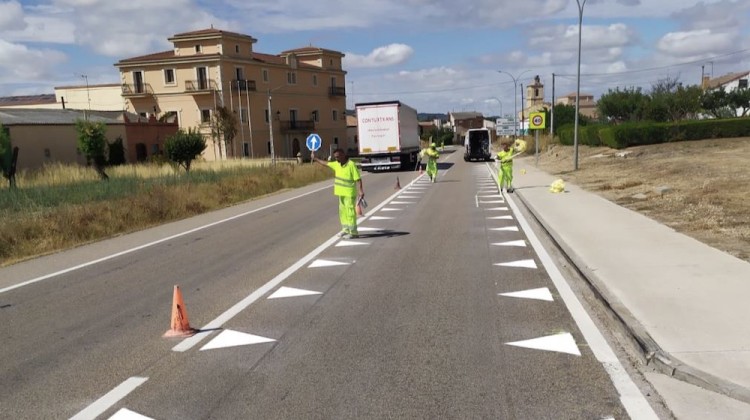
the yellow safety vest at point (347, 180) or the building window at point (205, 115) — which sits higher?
the building window at point (205, 115)

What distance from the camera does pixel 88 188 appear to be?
19.0 metres

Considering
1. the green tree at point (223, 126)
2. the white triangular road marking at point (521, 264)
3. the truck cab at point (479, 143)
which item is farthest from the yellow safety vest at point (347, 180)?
the green tree at point (223, 126)

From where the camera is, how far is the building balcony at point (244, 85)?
6331 cm

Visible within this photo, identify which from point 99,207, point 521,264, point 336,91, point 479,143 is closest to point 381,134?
point 479,143

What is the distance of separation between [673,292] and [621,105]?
6037cm

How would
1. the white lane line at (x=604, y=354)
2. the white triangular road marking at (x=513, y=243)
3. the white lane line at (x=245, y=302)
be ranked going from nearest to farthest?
the white lane line at (x=604, y=354)
the white lane line at (x=245, y=302)
the white triangular road marking at (x=513, y=243)

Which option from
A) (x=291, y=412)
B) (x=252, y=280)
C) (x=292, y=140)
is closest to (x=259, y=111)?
(x=292, y=140)

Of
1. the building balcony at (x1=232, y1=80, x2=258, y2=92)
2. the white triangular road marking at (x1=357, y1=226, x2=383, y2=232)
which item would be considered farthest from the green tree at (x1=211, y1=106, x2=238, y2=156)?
the white triangular road marking at (x1=357, y1=226, x2=383, y2=232)

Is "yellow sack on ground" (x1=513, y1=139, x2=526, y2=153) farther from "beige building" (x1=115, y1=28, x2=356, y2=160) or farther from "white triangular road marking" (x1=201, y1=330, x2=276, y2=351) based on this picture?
"beige building" (x1=115, y1=28, x2=356, y2=160)

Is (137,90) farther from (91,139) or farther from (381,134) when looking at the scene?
(381,134)

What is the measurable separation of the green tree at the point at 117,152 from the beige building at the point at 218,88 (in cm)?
1587

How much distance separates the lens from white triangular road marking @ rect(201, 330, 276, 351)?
5801 mm

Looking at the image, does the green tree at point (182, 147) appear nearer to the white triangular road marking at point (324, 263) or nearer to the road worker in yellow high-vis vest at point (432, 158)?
the road worker in yellow high-vis vest at point (432, 158)

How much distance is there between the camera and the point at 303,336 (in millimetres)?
6012
